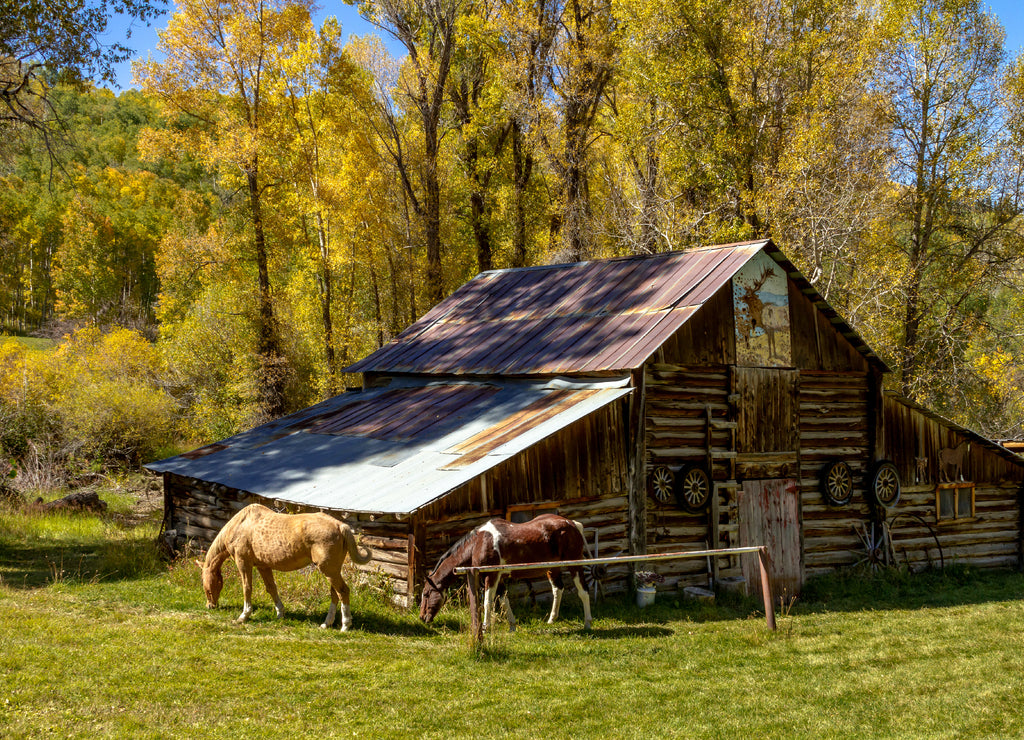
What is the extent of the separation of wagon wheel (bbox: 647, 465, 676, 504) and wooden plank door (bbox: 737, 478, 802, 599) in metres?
1.72

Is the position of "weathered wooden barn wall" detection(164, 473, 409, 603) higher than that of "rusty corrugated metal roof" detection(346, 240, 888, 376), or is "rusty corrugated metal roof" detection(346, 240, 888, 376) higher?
"rusty corrugated metal roof" detection(346, 240, 888, 376)

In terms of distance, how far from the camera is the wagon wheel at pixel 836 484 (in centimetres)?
1784

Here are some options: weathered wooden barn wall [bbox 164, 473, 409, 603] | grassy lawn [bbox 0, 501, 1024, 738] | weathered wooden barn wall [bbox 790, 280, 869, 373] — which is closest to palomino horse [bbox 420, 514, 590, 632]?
grassy lawn [bbox 0, 501, 1024, 738]

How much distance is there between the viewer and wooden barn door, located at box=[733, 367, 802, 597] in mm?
16719

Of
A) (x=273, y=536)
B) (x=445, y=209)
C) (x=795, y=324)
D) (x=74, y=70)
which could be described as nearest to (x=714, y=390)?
(x=795, y=324)

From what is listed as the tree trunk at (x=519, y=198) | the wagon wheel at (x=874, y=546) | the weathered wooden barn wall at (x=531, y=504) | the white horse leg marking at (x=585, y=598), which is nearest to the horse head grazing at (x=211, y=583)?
the weathered wooden barn wall at (x=531, y=504)

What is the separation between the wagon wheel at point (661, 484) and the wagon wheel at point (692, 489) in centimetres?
14

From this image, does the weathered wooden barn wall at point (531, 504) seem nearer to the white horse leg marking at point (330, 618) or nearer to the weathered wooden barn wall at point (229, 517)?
the weathered wooden barn wall at point (229, 517)

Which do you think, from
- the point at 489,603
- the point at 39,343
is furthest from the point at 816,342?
the point at 39,343

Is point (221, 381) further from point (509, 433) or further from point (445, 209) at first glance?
point (509, 433)

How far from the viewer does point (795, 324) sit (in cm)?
1764

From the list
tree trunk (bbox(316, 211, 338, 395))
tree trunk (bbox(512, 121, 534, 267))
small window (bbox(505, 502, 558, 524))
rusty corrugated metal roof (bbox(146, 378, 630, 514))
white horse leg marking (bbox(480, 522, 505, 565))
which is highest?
tree trunk (bbox(512, 121, 534, 267))

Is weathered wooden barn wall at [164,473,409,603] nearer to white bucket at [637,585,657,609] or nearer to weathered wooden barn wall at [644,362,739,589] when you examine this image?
white bucket at [637,585,657,609]

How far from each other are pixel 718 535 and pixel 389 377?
31.0 ft
